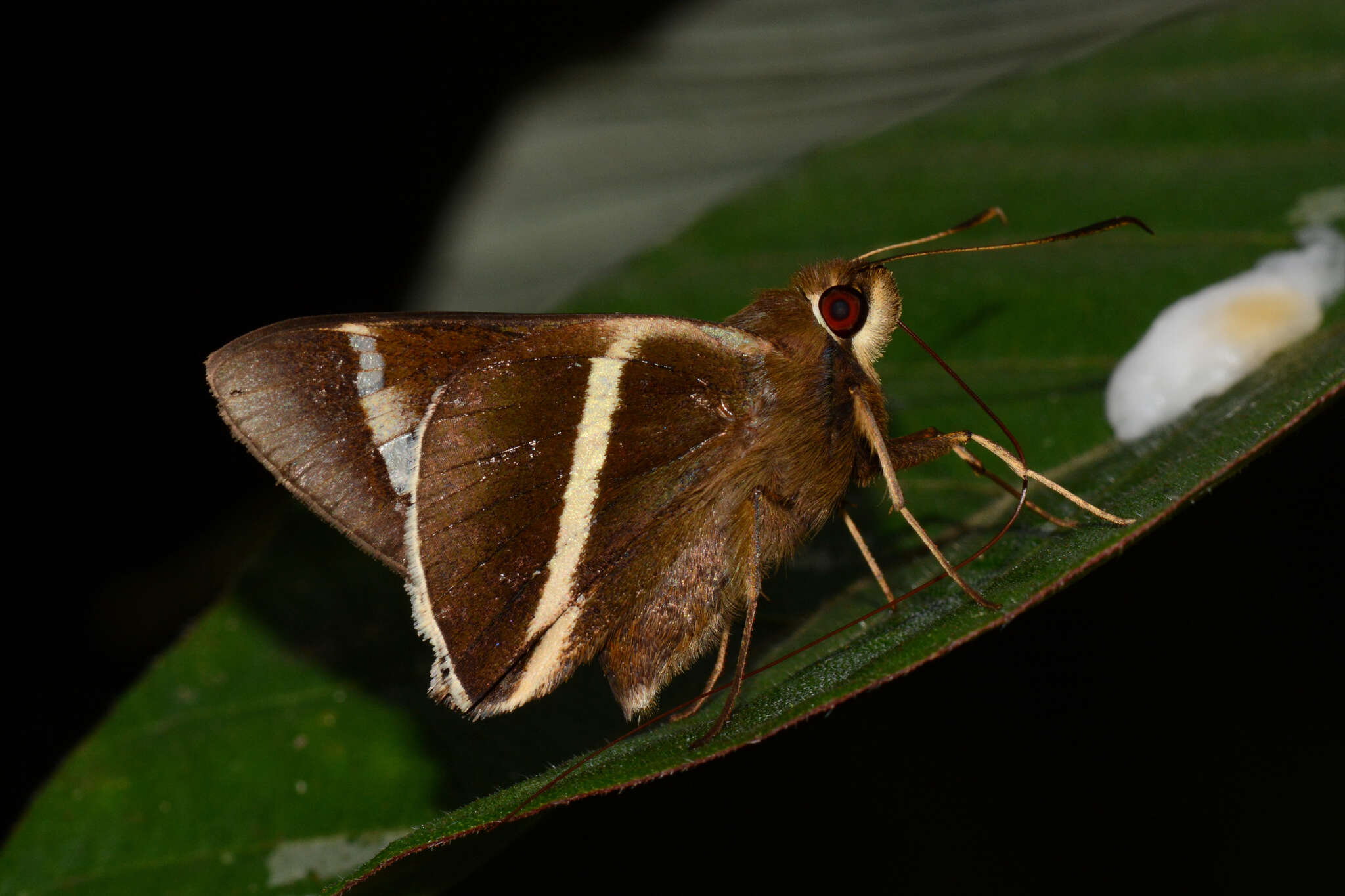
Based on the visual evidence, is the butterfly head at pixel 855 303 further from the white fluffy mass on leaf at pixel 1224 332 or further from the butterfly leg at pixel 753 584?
the white fluffy mass on leaf at pixel 1224 332

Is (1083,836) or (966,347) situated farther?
(966,347)

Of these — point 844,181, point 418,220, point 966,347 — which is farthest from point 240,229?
point 966,347

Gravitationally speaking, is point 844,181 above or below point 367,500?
below

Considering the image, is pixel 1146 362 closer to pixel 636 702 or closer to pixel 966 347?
pixel 966 347

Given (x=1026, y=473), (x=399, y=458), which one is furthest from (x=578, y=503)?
(x=1026, y=473)

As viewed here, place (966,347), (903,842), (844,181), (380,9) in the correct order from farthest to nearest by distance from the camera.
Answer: (380,9)
(844,181)
(966,347)
(903,842)

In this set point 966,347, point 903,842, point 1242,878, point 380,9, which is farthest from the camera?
point 380,9

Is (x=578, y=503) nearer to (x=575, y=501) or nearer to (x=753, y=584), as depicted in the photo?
(x=575, y=501)
